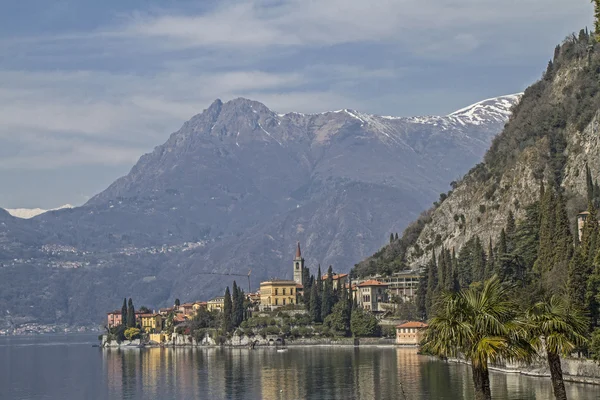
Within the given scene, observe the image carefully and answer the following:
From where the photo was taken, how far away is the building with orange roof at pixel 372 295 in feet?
639

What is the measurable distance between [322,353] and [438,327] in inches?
4669

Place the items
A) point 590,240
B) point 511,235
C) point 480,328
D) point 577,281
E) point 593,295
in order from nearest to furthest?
1. point 480,328
2. point 593,295
3. point 577,281
4. point 590,240
5. point 511,235

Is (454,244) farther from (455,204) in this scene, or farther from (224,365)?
(224,365)

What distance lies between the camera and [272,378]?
109 metres

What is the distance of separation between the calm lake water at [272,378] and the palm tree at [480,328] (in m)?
32.7

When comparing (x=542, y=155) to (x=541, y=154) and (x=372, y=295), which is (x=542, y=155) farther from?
(x=372, y=295)

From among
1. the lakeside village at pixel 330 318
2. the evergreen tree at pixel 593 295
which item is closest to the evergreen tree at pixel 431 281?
the lakeside village at pixel 330 318

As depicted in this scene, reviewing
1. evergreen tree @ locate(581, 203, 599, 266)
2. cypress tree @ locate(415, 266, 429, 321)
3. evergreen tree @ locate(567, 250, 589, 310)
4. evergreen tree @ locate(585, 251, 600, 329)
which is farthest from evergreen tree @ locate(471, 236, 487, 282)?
evergreen tree @ locate(585, 251, 600, 329)

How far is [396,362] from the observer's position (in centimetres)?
12338

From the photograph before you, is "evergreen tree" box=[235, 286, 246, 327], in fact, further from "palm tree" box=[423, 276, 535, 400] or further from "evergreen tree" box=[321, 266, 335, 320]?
"palm tree" box=[423, 276, 535, 400]

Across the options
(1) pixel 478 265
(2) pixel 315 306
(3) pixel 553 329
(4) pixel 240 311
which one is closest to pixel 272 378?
(1) pixel 478 265

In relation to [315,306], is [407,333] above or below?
below

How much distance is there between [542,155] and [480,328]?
424 ft

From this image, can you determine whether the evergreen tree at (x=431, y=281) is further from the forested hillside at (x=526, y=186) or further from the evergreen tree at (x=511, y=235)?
the evergreen tree at (x=511, y=235)
